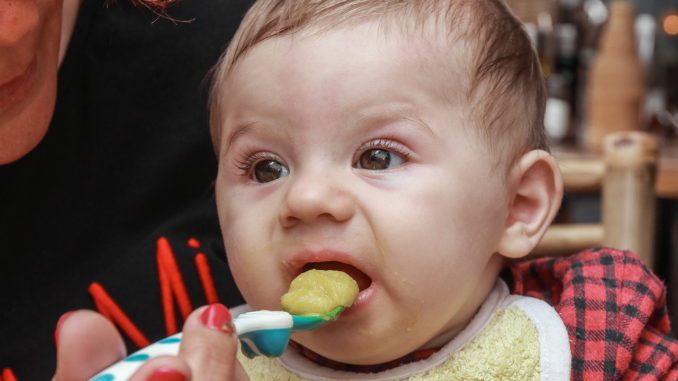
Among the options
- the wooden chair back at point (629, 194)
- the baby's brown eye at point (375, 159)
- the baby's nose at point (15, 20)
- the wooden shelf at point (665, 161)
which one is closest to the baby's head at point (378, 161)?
the baby's brown eye at point (375, 159)

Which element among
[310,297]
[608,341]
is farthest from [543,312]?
[310,297]

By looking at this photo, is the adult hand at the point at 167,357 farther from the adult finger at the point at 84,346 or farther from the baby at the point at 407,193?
the baby at the point at 407,193

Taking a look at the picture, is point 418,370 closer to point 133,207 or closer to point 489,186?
point 489,186

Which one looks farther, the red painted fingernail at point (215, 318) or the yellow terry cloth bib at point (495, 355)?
the yellow terry cloth bib at point (495, 355)

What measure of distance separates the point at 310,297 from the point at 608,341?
341 mm

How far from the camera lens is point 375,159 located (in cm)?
81

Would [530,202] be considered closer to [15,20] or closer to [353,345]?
[353,345]

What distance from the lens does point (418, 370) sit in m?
0.88

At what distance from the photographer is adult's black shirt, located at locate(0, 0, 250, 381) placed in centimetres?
108

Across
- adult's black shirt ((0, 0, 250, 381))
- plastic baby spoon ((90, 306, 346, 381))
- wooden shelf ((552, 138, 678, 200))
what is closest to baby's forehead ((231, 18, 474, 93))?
plastic baby spoon ((90, 306, 346, 381))

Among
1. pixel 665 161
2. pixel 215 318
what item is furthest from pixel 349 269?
pixel 665 161

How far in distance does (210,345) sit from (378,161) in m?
0.30

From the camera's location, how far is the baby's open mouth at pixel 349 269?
0.80 meters

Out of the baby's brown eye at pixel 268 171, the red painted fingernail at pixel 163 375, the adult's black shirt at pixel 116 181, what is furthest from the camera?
the adult's black shirt at pixel 116 181
